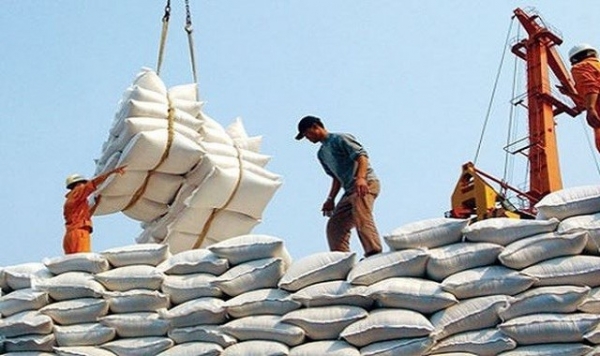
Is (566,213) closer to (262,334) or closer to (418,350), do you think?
(418,350)

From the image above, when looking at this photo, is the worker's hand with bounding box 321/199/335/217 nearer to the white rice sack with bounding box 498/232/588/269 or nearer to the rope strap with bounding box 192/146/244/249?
the white rice sack with bounding box 498/232/588/269

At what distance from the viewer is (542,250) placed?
311 centimetres

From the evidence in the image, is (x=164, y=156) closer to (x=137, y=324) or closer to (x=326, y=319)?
(x=137, y=324)

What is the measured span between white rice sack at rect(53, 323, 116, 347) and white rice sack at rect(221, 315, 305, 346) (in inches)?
20.0

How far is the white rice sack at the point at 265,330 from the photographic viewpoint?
10.6 ft

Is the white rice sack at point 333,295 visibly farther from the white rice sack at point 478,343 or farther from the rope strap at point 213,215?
the rope strap at point 213,215

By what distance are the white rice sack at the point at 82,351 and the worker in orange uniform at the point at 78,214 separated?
0.87 metres

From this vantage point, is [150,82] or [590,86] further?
[150,82]

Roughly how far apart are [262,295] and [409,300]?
23.2 inches

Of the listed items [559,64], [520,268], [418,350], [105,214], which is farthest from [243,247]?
[559,64]

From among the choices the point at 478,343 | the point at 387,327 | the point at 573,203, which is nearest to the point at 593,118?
the point at 573,203

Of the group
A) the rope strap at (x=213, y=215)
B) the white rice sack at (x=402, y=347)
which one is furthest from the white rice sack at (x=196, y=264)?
the rope strap at (x=213, y=215)

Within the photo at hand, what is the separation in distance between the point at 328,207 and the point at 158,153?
4.20ft

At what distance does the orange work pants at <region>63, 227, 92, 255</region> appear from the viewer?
14.3 ft
